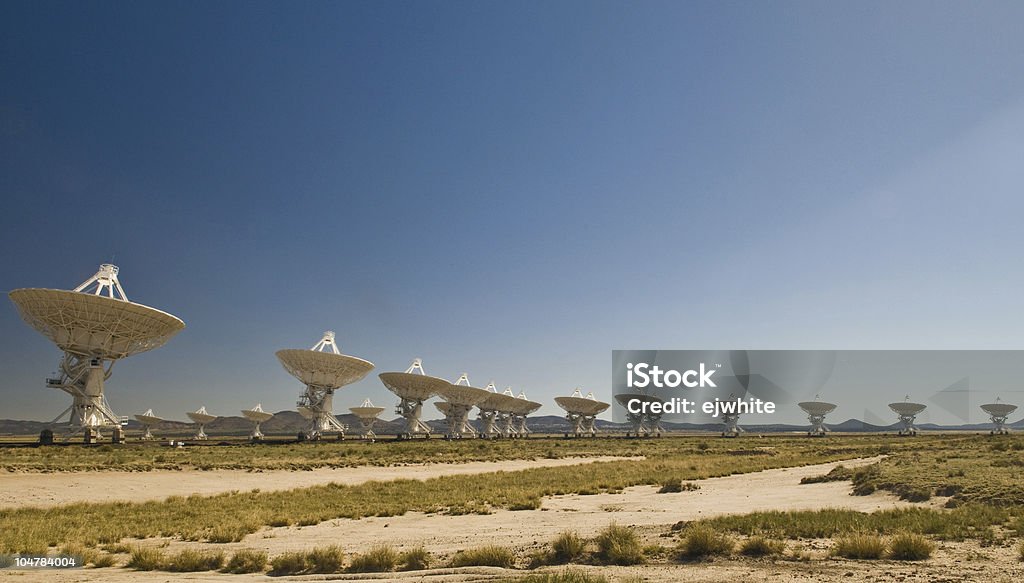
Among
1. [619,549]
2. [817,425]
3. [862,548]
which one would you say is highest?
[862,548]

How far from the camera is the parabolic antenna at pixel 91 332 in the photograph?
54.3 meters

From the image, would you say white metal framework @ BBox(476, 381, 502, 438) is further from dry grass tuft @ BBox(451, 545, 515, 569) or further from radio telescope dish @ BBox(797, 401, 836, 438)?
dry grass tuft @ BBox(451, 545, 515, 569)

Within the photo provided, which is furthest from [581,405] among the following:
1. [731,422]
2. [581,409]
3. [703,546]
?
[703,546]

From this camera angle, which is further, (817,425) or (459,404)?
(817,425)

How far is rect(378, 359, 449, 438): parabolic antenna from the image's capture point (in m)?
91.6

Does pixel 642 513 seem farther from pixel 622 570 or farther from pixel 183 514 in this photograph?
pixel 183 514

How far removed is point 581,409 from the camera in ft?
429

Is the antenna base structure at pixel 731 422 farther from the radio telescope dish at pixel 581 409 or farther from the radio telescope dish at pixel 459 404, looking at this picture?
the radio telescope dish at pixel 459 404

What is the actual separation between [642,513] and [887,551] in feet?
31.9

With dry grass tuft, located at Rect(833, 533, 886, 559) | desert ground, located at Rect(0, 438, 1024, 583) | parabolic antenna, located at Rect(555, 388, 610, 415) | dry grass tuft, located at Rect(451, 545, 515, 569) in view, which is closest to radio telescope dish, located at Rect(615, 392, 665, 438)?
parabolic antenna, located at Rect(555, 388, 610, 415)

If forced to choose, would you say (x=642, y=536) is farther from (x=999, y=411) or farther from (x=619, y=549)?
(x=999, y=411)

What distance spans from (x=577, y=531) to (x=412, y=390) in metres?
83.4

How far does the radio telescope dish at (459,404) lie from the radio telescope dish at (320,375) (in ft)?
85.5

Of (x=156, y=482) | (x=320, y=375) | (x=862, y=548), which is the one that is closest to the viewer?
(x=862, y=548)
